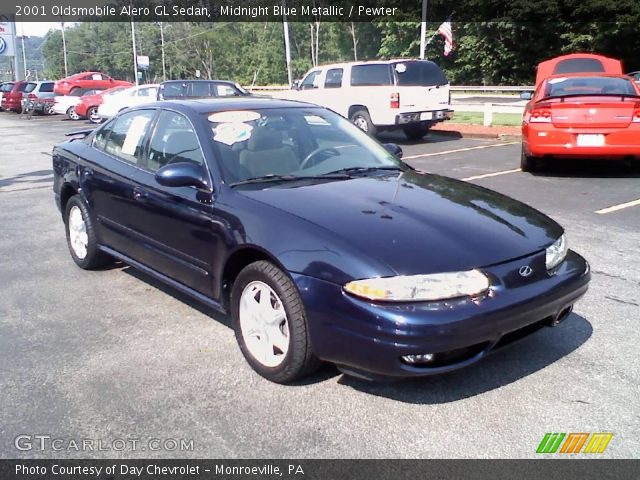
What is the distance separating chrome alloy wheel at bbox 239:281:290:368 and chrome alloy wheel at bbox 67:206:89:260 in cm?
239

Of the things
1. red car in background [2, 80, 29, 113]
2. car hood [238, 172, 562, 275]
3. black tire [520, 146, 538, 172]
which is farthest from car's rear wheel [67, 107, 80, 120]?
car hood [238, 172, 562, 275]

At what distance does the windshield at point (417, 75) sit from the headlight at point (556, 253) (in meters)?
11.0

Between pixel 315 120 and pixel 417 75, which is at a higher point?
pixel 417 75

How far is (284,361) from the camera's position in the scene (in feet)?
10.4

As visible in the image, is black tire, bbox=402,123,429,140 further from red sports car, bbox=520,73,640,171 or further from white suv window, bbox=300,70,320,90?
red sports car, bbox=520,73,640,171

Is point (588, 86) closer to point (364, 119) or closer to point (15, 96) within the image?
point (364, 119)

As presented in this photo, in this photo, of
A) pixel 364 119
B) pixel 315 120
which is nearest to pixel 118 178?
pixel 315 120

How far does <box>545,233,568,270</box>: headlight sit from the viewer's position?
10.6ft

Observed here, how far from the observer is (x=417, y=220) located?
3213 mm

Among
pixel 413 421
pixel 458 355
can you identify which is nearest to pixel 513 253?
pixel 458 355

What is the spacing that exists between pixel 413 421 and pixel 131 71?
354ft

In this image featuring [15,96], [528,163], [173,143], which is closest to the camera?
[173,143]

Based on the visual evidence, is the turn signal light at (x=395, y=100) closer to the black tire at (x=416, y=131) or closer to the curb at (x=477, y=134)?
the black tire at (x=416, y=131)

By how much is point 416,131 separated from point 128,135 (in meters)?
11.5
